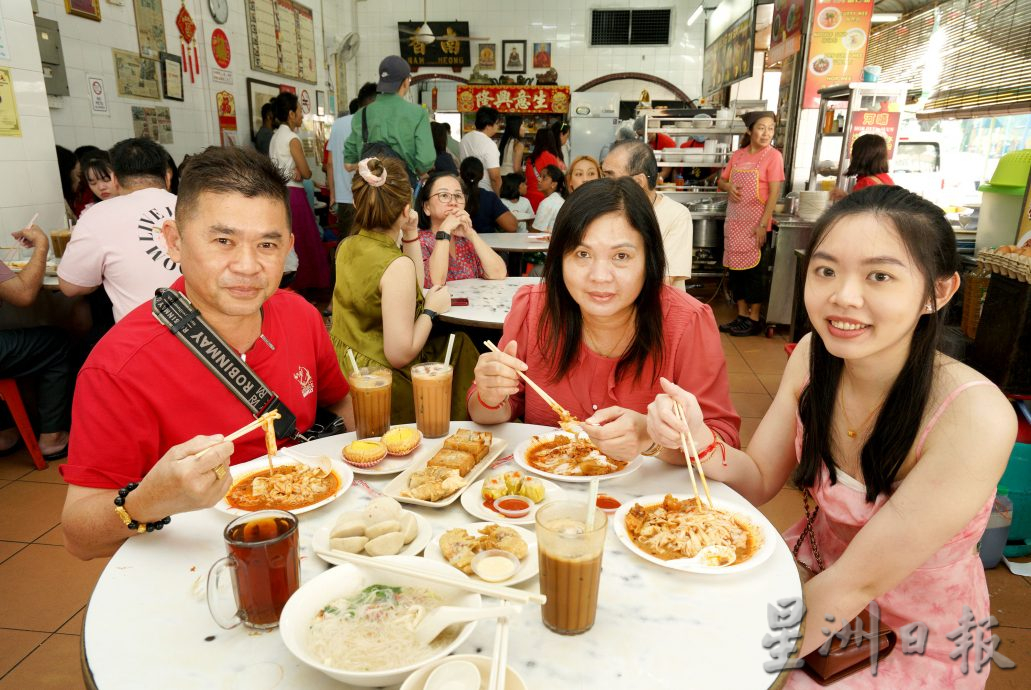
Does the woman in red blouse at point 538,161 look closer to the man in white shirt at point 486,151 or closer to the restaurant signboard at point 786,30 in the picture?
the man in white shirt at point 486,151

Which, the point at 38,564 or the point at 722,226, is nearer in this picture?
the point at 38,564

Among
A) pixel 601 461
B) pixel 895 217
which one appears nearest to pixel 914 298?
pixel 895 217

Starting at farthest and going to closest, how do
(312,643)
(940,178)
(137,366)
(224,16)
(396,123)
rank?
(224,16)
(940,178)
(396,123)
(137,366)
(312,643)

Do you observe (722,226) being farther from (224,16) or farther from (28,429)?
(28,429)

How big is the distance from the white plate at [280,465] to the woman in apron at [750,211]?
539 cm

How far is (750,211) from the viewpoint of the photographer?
6219 mm

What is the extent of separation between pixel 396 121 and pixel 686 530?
5115 millimetres

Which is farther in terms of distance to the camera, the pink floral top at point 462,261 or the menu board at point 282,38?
the menu board at point 282,38

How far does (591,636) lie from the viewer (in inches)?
41.4

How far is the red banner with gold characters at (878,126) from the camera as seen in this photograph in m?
5.63

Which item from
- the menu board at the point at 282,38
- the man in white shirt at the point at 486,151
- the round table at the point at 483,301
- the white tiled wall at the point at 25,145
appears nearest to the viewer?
the round table at the point at 483,301

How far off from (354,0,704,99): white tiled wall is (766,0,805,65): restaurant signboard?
5.59 m

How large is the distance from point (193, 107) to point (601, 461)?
682 cm

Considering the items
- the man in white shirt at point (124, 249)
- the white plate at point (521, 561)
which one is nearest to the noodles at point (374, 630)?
the white plate at point (521, 561)
